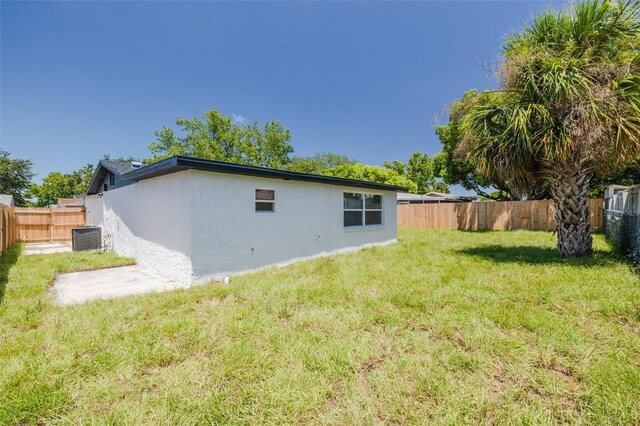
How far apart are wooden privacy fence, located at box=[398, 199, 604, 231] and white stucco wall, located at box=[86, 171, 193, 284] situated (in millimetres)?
15662

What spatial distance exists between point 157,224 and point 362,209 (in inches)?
265

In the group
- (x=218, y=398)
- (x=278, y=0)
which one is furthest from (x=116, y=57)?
(x=218, y=398)

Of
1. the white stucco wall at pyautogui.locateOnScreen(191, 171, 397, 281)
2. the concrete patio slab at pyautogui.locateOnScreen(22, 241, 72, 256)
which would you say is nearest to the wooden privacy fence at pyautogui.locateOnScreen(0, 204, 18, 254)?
the concrete patio slab at pyautogui.locateOnScreen(22, 241, 72, 256)

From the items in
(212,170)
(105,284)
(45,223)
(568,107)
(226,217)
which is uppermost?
(568,107)

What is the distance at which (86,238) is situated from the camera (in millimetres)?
10344

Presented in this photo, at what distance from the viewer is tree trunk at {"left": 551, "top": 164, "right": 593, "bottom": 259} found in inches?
263

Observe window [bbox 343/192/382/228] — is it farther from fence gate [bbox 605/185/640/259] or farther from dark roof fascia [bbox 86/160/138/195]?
dark roof fascia [bbox 86/160/138/195]

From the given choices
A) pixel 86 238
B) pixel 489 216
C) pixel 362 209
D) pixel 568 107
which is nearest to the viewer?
pixel 568 107

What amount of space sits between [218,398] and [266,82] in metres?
21.2

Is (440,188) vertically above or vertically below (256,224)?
above

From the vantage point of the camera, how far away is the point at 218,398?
7.05 feet

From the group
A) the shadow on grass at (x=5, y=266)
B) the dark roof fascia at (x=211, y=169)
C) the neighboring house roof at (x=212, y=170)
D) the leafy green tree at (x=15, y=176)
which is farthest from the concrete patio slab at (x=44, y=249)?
the leafy green tree at (x=15, y=176)

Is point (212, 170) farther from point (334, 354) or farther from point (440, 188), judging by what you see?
point (440, 188)

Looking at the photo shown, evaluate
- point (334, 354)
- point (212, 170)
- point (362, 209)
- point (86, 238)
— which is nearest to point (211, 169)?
point (212, 170)
